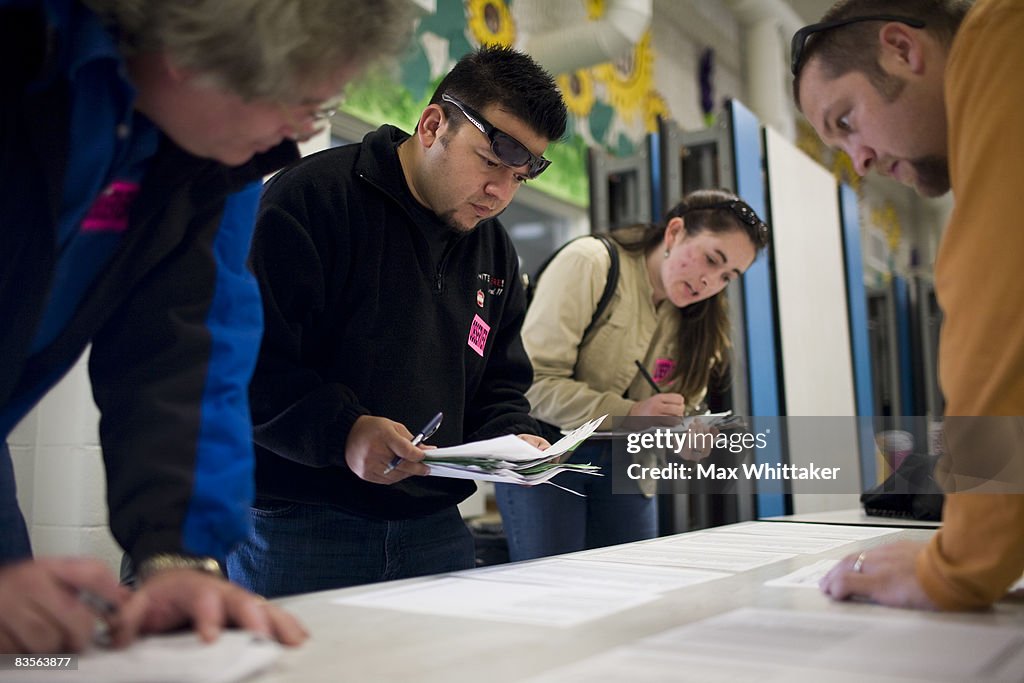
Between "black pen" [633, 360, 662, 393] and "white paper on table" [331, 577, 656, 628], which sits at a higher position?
"black pen" [633, 360, 662, 393]

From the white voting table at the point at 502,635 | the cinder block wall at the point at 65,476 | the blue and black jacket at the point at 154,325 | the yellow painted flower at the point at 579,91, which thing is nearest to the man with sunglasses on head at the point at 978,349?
the white voting table at the point at 502,635

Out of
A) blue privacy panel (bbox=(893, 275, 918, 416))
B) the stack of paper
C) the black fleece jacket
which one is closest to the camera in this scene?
the stack of paper

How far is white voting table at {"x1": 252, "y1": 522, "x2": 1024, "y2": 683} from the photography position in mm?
661

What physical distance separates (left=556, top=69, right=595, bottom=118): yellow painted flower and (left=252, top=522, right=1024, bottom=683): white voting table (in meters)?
4.28

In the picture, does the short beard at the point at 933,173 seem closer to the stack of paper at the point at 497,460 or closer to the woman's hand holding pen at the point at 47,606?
the stack of paper at the point at 497,460

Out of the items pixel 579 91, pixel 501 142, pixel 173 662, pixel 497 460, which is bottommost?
pixel 173 662

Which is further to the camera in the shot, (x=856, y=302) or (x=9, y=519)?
(x=856, y=302)

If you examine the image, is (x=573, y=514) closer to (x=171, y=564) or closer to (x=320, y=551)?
(x=320, y=551)

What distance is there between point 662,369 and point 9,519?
1778 mm

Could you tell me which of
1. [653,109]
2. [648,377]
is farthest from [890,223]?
[648,377]

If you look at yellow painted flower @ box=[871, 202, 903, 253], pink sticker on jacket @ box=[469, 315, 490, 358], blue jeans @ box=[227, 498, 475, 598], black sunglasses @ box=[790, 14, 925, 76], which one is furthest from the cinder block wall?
yellow painted flower @ box=[871, 202, 903, 253]

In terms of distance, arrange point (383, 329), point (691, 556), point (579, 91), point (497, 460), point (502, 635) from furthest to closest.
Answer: point (579, 91)
point (383, 329)
point (691, 556)
point (497, 460)
point (502, 635)

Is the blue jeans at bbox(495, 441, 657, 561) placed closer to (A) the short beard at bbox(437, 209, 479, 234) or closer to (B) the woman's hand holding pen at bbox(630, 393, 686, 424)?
(B) the woman's hand holding pen at bbox(630, 393, 686, 424)

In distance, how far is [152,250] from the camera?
93 cm
